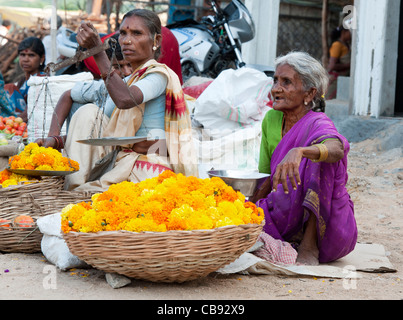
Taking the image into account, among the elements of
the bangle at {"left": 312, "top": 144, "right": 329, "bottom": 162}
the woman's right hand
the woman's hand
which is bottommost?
the woman's hand

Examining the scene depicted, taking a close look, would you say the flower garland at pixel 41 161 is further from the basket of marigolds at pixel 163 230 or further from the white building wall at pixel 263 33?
the white building wall at pixel 263 33

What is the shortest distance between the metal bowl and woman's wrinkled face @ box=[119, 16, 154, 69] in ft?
2.95

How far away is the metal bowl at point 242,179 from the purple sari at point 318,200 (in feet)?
0.65

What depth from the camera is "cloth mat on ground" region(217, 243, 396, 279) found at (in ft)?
9.69

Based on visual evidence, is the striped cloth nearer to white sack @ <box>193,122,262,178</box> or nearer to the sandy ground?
the sandy ground

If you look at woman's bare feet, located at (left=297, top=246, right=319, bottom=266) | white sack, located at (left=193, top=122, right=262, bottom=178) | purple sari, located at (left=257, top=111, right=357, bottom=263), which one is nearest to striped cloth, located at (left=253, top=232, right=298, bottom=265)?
woman's bare feet, located at (left=297, top=246, right=319, bottom=266)

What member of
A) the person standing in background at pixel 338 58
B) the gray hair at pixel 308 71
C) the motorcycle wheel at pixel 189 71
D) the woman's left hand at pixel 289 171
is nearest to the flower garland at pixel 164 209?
the woman's left hand at pixel 289 171

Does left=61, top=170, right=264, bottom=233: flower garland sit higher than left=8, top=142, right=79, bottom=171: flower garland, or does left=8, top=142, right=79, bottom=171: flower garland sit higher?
left=8, top=142, right=79, bottom=171: flower garland

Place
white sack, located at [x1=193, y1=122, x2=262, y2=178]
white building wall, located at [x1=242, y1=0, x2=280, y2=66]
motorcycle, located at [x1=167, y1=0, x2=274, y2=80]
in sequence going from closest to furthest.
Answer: white sack, located at [x1=193, y1=122, x2=262, y2=178] < motorcycle, located at [x1=167, y1=0, x2=274, y2=80] < white building wall, located at [x1=242, y1=0, x2=280, y2=66]

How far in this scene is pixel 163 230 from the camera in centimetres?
247

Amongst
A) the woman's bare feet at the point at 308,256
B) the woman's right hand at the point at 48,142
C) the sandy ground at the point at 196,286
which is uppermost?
the woman's right hand at the point at 48,142

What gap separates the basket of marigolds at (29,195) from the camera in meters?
3.19
